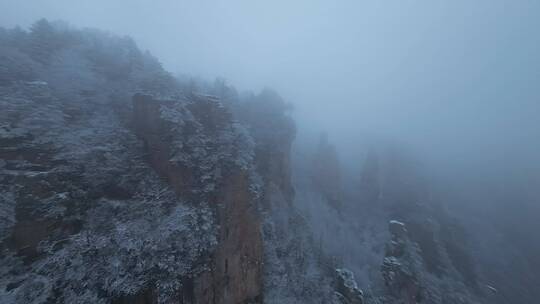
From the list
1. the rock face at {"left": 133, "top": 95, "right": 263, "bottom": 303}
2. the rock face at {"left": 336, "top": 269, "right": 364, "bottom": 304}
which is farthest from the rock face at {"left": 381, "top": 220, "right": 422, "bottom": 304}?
the rock face at {"left": 133, "top": 95, "right": 263, "bottom": 303}

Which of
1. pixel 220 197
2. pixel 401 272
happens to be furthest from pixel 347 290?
pixel 220 197

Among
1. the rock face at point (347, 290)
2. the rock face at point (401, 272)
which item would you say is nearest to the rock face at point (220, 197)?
the rock face at point (347, 290)

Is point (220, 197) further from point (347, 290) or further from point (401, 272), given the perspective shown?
point (401, 272)

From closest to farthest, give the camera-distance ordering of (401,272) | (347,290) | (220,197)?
A: 1. (220,197)
2. (347,290)
3. (401,272)

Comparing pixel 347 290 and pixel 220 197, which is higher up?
pixel 220 197

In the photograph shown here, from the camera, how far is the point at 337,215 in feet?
109

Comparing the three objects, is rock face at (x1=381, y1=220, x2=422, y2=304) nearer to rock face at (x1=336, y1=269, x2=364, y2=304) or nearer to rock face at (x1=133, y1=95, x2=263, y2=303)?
rock face at (x1=336, y1=269, x2=364, y2=304)

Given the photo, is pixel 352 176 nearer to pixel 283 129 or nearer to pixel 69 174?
pixel 283 129

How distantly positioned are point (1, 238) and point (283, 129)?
28226mm

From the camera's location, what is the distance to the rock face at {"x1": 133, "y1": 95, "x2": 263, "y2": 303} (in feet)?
41.4

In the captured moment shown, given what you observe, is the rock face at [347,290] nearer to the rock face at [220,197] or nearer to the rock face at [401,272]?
the rock face at [401,272]

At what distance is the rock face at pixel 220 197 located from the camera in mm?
12615

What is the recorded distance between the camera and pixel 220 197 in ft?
45.2

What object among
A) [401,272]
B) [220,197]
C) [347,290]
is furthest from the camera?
[401,272]
